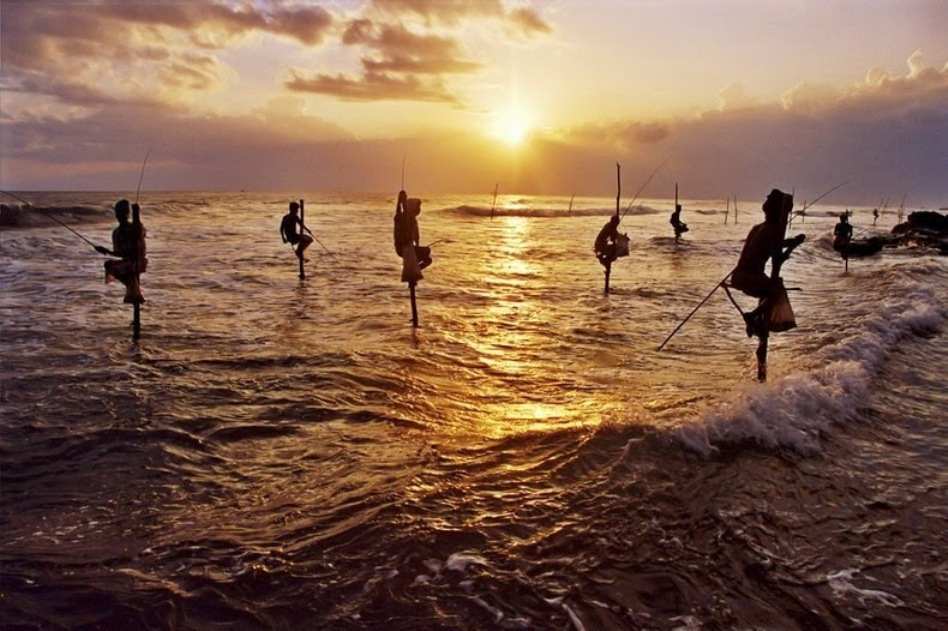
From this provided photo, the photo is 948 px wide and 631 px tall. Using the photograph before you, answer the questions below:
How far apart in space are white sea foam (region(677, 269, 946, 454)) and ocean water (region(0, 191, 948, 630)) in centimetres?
4

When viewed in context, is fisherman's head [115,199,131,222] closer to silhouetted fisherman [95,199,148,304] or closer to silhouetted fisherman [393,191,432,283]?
silhouetted fisherman [95,199,148,304]

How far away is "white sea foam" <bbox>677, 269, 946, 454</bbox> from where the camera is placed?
6.21 metres

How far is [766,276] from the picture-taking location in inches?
288

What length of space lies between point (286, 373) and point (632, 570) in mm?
6129

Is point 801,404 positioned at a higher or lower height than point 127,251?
lower

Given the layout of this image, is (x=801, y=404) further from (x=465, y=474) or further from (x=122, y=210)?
(x=122, y=210)

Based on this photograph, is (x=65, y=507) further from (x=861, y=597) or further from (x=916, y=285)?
(x=916, y=285)

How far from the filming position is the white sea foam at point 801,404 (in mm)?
6211

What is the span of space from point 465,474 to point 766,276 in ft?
15.8

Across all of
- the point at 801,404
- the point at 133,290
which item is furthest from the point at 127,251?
the point at 801,404

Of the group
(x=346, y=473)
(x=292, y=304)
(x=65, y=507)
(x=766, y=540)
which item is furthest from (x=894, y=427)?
(x=292, y=304)

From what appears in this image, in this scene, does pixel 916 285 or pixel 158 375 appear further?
pixel 916 285

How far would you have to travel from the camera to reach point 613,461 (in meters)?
5.56

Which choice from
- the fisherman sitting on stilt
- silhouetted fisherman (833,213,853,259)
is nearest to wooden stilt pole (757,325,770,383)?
the fisherman sitting on stilt
